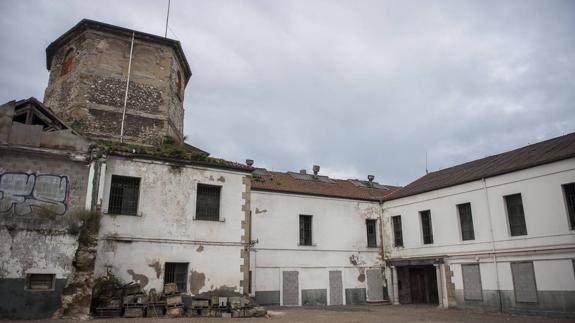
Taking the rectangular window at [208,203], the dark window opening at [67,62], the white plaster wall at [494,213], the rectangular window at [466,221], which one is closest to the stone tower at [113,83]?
the dark window opening at [67,62]

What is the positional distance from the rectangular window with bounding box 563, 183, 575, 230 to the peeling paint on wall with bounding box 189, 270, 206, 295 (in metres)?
14.3

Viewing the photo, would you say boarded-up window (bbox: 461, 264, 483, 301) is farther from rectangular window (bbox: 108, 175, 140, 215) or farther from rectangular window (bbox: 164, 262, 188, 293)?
rectangular window (bbox: 108, 175, 140, 215)

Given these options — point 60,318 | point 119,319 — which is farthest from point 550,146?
point 60,318

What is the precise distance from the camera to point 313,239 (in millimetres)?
22766

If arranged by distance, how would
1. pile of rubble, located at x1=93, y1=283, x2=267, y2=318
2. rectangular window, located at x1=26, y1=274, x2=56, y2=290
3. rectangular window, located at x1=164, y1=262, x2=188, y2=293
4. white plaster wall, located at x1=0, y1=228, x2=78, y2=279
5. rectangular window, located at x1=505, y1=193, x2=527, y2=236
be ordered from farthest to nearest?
rectangular window, located at x1=505, y1=193, x2=527, y2=236 → rectangular window, located at x1=164, y1=262, x2=188, y2=293 → pile of rubble, located at x1=93, y1=283, x2=267, y2=318 → rectangular window, located at x1=26, y1=274, x2=56, y2=290 → white plaster wall, located at x1=0, y1=228, x2=78, y2=279

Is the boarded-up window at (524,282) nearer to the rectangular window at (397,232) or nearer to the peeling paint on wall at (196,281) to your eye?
the rectangular window at (397,232)

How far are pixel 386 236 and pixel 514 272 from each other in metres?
8.19

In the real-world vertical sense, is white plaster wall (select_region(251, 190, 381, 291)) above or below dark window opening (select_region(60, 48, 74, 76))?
below

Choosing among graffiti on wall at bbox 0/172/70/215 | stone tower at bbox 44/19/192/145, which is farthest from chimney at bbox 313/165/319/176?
graffiti on wall at bbox 0/172/70/215

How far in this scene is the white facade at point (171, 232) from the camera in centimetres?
1469

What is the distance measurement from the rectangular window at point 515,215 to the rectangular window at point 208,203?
12774 mm

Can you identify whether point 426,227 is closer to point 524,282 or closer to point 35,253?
point 524,282

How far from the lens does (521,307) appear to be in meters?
17.2

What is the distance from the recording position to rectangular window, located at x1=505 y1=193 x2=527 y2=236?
59.0ft
